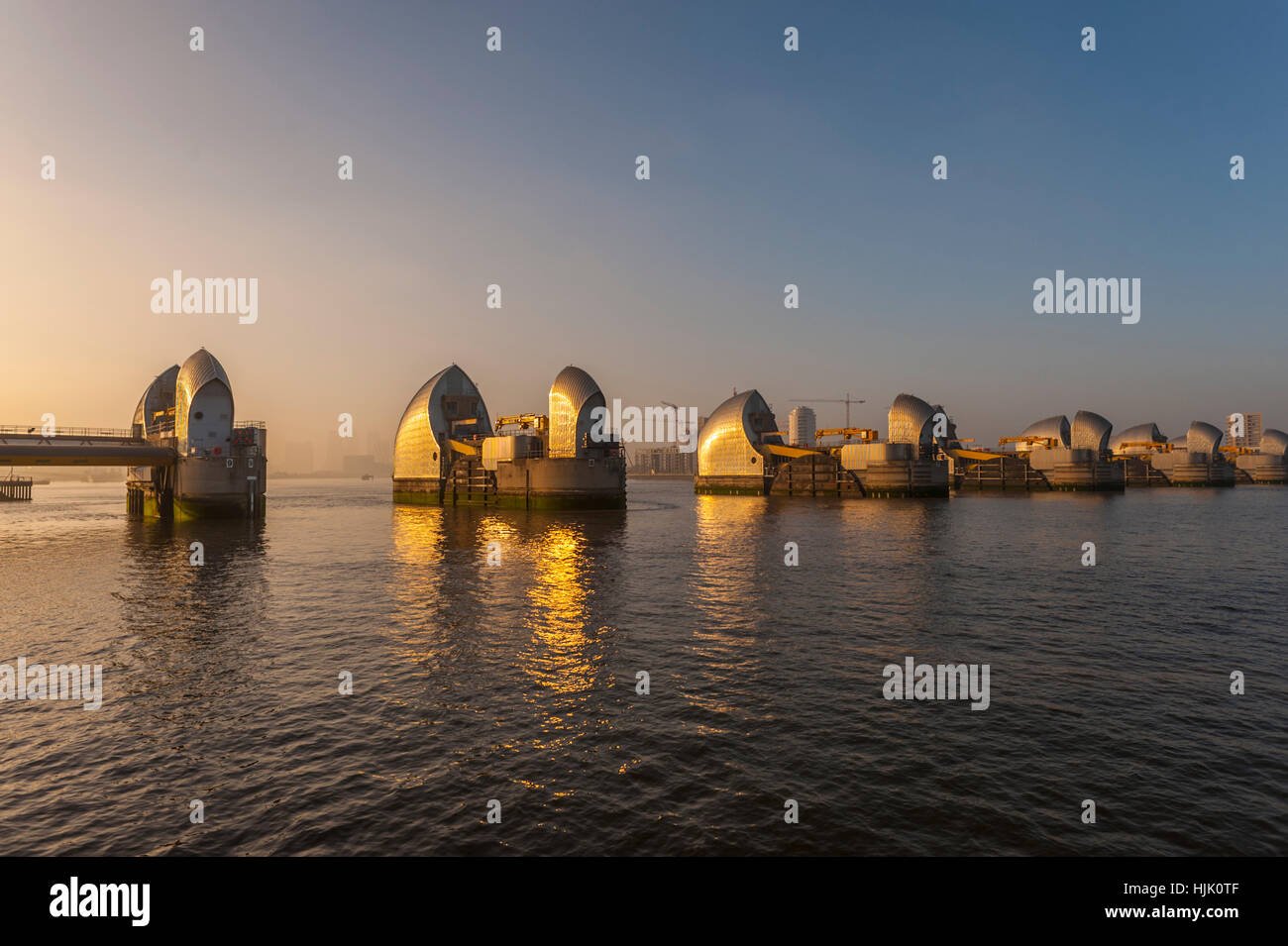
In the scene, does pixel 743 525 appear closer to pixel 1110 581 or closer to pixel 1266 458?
pixel 1110 581

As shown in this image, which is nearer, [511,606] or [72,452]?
[511,606]

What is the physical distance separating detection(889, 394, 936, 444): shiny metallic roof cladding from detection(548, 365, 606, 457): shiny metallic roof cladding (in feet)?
221

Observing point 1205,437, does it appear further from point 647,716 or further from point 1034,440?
point 647,716

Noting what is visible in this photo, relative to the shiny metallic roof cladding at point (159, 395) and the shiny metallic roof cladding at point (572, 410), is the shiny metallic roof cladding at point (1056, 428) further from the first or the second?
the shiny metallic roof cladding at point (159, 395)

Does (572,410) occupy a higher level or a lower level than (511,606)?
higher

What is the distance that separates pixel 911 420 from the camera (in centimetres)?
12900

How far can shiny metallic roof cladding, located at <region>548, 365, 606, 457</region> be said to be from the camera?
9319cm

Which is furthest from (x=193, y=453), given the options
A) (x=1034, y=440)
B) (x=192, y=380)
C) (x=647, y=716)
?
(x=1034, y=440)

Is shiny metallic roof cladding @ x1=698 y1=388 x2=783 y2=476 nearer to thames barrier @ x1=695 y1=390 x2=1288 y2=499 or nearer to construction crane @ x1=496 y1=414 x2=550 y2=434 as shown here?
thames barrier @ x1=695 y1=390 x2=1288 y2=499

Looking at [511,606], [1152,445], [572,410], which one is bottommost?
[511,606]

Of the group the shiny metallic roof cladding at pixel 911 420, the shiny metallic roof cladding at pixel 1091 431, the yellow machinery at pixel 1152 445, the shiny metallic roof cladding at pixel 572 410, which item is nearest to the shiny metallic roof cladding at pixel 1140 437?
the yellow machinery at pixel 1152 445

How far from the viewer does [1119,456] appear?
7416 inches

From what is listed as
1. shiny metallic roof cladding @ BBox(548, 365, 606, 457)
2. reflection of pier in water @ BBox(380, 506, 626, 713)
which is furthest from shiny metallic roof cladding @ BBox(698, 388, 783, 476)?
reflection of pier in water @ BBox(380, 506, 626, 713)

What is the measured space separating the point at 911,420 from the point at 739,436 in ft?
113
